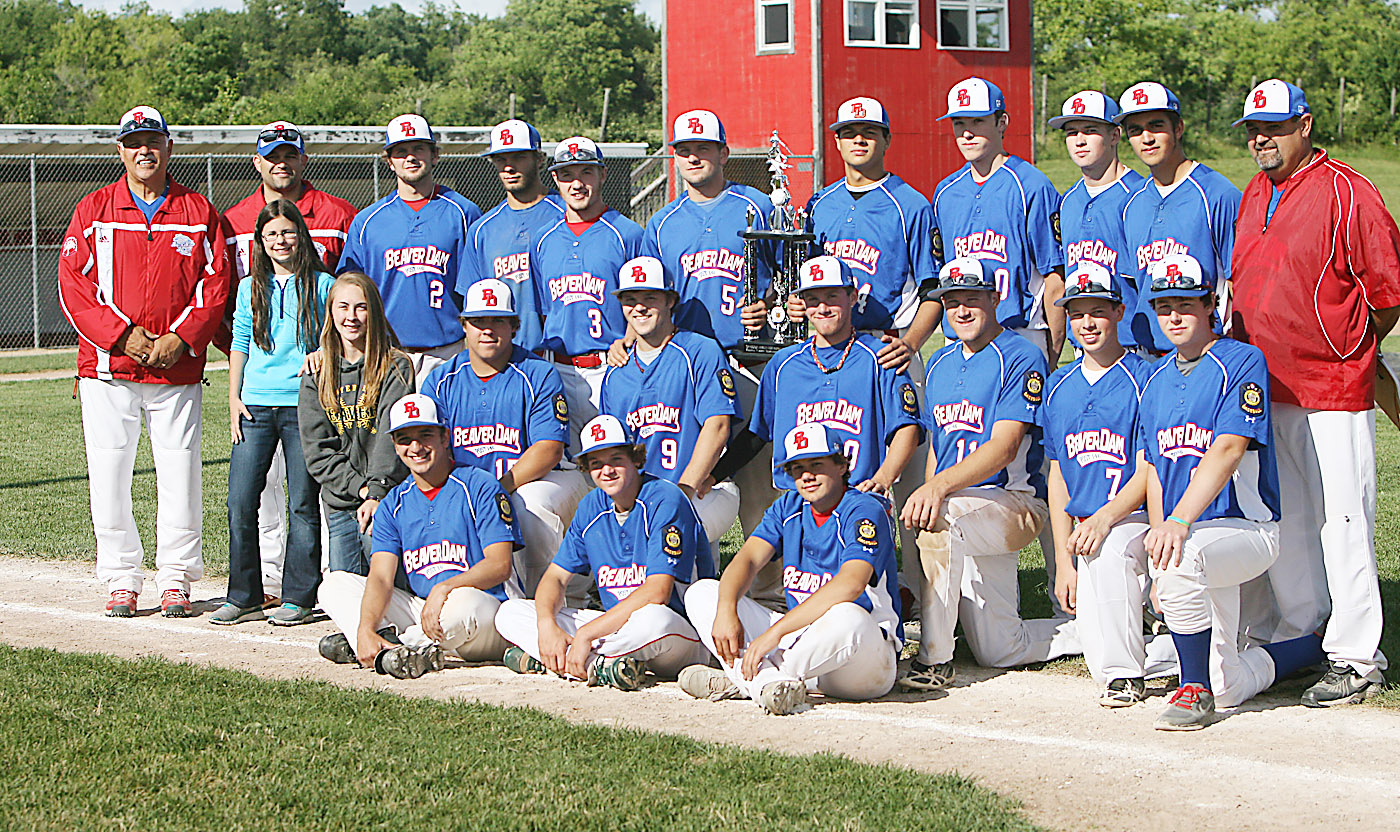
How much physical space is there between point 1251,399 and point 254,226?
4.72 metres

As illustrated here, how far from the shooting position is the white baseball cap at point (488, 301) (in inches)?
261

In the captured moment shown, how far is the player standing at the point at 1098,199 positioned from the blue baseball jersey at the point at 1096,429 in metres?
0.37

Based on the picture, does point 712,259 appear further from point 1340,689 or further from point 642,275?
point 1340,689

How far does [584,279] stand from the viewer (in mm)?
7152

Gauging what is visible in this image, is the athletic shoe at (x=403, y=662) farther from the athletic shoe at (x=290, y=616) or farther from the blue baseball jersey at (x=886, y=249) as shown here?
the blue baseball jersey at (x=886, y=249)

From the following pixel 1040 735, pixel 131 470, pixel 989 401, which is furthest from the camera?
pixel 131 470

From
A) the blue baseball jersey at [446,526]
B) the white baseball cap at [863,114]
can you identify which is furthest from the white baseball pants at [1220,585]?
the blue baseball jersey at [446,526]

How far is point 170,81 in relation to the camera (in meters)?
45.8

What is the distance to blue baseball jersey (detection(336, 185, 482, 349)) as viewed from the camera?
7.40 meters

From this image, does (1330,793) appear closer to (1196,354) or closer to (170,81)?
(1196,354)

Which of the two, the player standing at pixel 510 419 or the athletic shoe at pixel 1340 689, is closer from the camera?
the athletic shoe at pixel 1340 689

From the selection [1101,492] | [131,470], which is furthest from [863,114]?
[131,470]

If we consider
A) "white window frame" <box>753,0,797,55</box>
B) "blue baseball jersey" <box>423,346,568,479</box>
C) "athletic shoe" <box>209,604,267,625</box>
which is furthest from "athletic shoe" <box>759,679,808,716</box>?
"white window frame" <box>753,0,797,55</box>

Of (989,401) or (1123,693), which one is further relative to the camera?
(989,401)
